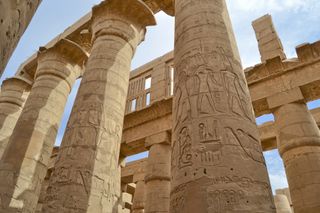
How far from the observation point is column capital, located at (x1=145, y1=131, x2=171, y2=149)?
10146 millimetres

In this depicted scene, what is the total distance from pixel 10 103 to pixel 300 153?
11160mm

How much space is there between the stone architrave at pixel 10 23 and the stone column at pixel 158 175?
670 centimetres

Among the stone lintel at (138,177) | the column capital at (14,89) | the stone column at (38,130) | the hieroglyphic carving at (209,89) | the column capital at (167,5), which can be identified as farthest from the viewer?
the stone lintel at (138,177)

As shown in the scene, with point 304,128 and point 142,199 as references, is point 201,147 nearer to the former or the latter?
point 304,128

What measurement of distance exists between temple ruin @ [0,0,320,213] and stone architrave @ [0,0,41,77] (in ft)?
0.09

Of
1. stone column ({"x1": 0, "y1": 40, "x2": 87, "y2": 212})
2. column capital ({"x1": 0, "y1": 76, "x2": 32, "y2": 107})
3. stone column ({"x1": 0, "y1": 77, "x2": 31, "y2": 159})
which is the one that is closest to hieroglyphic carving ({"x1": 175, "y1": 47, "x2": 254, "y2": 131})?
stone column ({"x1": 0, "y1": 40, "x2": 87, "y2": 212})

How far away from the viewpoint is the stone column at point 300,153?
632 centimetres

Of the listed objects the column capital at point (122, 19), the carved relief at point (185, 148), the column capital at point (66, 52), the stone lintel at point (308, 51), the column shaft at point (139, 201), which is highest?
the column capital at point (66, 52)

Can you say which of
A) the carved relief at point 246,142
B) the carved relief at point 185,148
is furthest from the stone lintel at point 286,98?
the carved relief at point 185,148

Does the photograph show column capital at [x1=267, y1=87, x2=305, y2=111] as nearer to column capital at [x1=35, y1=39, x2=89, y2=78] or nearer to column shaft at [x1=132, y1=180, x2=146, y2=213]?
column shaft at [x1=132, y1=180, x2=146, y2=213]

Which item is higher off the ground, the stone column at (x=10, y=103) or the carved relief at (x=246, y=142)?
the stone column at (x=10, y=103)

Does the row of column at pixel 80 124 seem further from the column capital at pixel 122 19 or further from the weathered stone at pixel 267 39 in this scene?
the weathered stone at pixel 267 39

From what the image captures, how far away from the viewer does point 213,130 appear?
353cm

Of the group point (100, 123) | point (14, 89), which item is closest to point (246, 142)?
point (100, 123)
